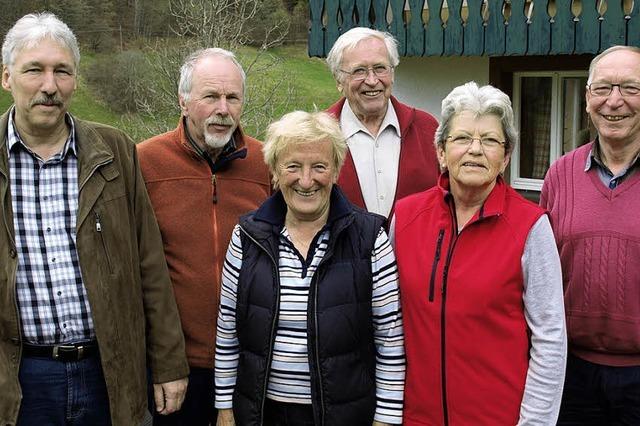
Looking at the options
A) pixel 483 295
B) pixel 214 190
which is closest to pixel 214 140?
pixel 214 190

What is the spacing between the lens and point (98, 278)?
9.30 ft

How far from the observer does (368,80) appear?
11.4 feet

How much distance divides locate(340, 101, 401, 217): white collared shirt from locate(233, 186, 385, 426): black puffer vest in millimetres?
697

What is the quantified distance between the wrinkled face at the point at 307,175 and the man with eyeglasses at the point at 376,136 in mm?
725

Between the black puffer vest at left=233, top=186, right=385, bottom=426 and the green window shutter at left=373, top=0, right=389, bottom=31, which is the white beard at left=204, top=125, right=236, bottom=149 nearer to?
the black puffer vest at left=233, top=186, right=385, bottom=426

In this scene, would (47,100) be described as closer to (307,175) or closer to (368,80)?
(307,175)

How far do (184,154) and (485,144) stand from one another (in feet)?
4.25

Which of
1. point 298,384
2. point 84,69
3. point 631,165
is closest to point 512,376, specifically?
point 298,384

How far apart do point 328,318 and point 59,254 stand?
98 cm

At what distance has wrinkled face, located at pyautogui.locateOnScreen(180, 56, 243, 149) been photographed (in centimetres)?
319

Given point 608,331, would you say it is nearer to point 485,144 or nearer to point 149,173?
point 485,144

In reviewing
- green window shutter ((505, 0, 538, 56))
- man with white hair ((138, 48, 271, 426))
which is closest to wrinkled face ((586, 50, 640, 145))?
man with white hair ((138, 48, 271, 426))

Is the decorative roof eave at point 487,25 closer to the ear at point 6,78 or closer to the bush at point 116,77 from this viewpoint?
the ear at point 6,78

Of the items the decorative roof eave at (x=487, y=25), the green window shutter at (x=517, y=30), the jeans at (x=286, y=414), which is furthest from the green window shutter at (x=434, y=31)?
the jeans at (x=286, y=414)
